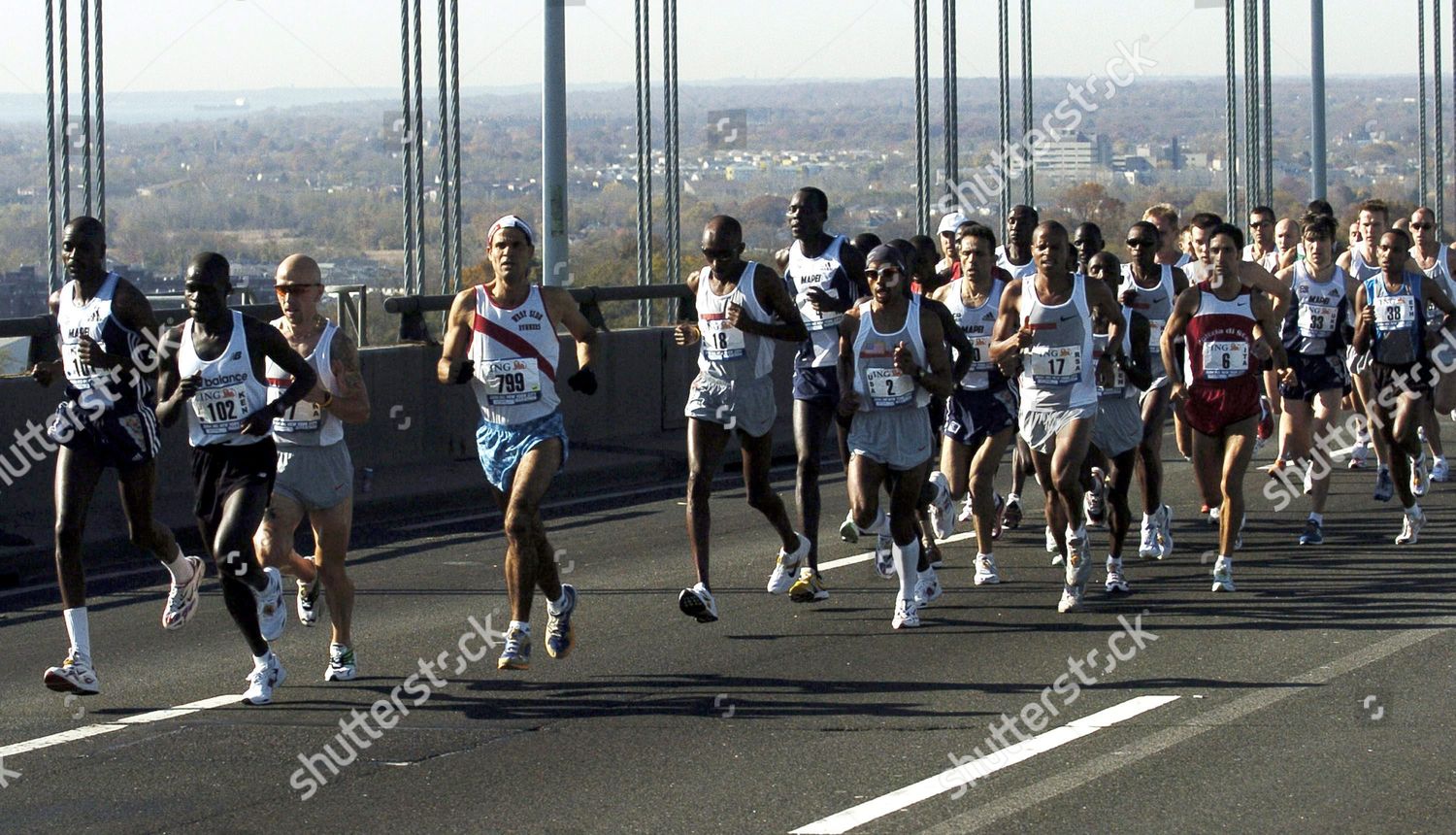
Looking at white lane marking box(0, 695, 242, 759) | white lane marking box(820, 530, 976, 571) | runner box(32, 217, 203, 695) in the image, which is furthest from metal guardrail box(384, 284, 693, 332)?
white lane marking box(0, 695, 242, 759)

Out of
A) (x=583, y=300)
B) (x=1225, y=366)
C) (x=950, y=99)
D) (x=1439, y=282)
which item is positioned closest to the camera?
(x=1225, y=366)

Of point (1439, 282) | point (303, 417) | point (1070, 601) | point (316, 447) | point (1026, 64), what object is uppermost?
point (1026, 64)

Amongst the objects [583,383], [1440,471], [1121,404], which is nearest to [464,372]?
[583,383]

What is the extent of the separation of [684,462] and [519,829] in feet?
33.3

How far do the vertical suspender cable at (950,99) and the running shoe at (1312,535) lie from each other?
36.6ft

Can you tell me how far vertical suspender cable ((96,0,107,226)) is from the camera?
15.1 m

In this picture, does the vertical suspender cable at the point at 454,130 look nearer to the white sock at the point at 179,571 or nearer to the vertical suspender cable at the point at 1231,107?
the white sock at the point at 179,571

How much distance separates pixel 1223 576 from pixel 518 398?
3.91 m

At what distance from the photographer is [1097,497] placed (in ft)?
41.4

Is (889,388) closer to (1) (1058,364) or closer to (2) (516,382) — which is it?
(1) (1058,364)

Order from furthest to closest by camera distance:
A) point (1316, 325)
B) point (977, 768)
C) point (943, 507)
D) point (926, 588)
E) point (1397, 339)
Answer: point (1316, 325) → point (1397, 339) → point (943, 507) → point (926, 588) → point (977, 768)

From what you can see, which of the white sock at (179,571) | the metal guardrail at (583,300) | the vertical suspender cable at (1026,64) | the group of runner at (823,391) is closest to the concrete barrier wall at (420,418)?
the metal guardrail at (583,300)

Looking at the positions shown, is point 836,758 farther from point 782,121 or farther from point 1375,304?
point 782,121

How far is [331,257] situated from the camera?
1906cm
